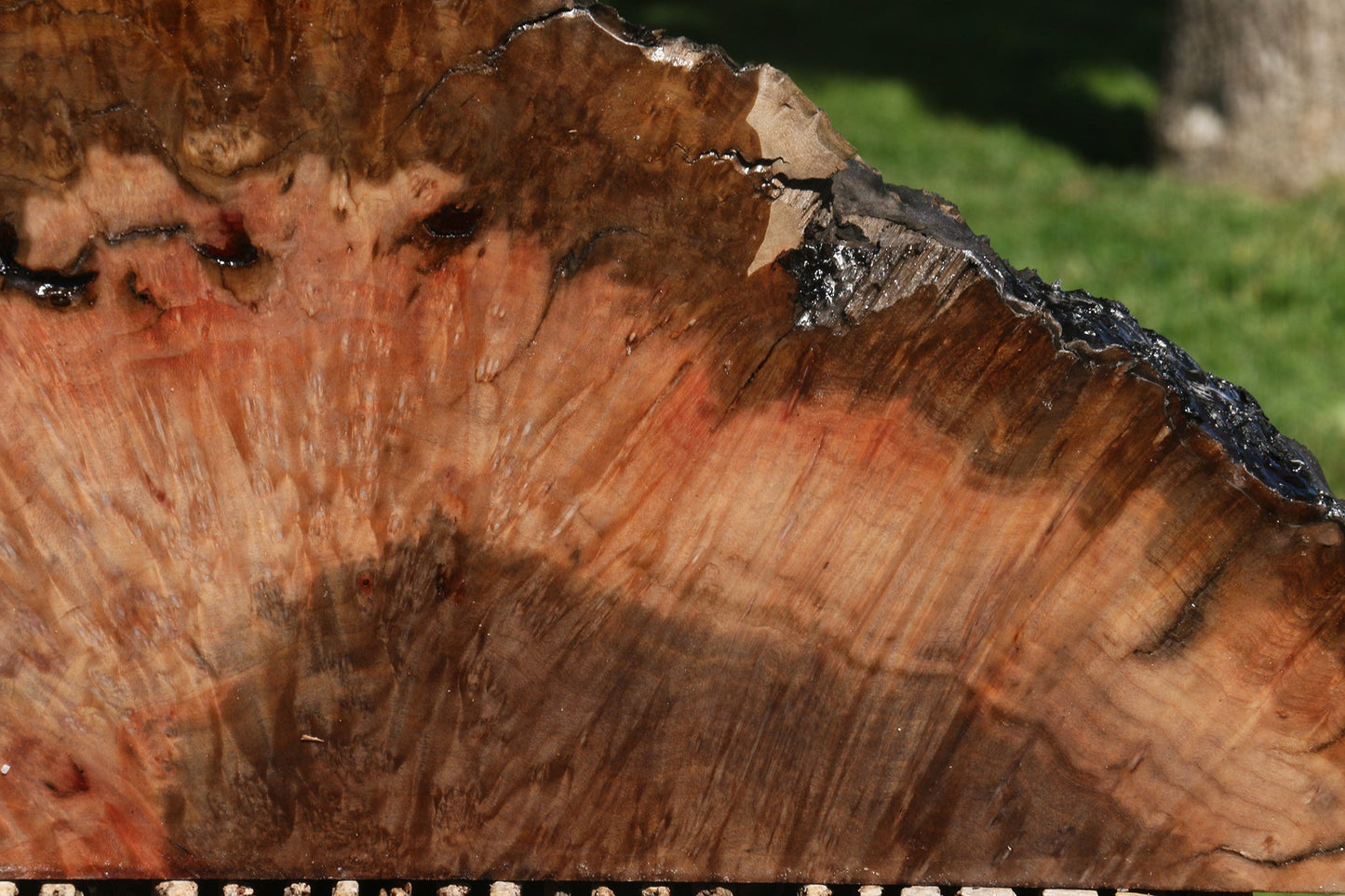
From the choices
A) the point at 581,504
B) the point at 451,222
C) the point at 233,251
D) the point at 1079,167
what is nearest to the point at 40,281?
the point at 233,251

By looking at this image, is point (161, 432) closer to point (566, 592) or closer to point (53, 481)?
point (53, 481)

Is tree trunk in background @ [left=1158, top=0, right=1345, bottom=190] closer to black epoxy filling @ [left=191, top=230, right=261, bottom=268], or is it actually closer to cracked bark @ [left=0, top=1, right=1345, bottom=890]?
cracked bark @ [left=0, top=1, right=1345, bottom=890]

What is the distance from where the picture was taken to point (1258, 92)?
538 cm

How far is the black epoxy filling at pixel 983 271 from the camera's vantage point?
118 cm

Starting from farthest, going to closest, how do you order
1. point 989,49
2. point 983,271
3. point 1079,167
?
point 989,49 < point 1079,167 < point 983,271

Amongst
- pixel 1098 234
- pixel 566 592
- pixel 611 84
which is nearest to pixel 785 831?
pixel 566 592

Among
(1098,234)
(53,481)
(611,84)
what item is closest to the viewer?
(611,84)

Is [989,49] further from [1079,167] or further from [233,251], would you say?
[233,251]

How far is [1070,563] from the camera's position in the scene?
1.28 metres

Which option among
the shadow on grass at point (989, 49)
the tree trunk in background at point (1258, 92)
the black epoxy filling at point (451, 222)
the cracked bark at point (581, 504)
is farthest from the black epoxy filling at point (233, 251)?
the shadow on grass at point (989, 49)

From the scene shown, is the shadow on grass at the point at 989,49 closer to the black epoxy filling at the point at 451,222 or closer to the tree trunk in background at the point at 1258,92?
the tree trunk in background at the point at 1258,92

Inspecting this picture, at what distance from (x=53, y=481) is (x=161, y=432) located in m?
0.12

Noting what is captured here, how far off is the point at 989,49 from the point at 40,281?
314 inches

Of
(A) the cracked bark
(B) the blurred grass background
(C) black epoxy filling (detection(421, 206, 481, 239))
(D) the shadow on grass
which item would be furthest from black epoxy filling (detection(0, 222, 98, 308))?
(D) the shadow on grass
